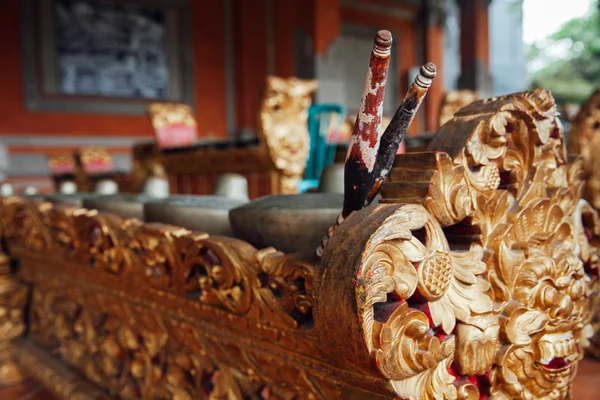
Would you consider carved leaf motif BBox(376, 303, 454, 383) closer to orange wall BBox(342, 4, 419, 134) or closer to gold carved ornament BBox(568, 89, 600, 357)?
gold carved ornament BBox(568, 89, 600, 357)

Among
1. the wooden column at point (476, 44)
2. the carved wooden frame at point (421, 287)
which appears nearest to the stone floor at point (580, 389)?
the carved wooden frame at point (421, 287)

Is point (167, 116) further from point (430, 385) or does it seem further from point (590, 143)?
point (430, 385)

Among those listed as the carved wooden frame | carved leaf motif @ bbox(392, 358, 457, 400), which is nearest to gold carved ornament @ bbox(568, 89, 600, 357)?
the carved wooden frame

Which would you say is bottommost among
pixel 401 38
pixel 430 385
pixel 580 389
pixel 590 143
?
pixel 580 389

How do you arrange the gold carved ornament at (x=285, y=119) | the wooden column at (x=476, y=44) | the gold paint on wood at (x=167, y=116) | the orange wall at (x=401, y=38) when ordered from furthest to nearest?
the orange wall at (x=401, y=38)
the wooden column at (x=476, y=44)
the gold paint on wood at (x=167, y=116)
the gold carved ornament at (x=285, y=119)

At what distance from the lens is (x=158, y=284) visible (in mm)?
1034

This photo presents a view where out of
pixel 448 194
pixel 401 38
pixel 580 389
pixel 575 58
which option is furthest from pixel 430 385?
pixel 575 58

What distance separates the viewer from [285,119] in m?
3.07

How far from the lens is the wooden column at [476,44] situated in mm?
8516

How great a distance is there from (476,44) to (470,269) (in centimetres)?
876

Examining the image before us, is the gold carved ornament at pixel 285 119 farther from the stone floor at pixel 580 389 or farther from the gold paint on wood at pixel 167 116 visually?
the gold paint on wood at pixel 167 116

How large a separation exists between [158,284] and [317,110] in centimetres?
183

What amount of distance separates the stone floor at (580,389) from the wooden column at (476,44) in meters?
7.66

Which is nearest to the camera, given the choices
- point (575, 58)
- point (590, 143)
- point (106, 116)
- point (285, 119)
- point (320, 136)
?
point (590, 143)
